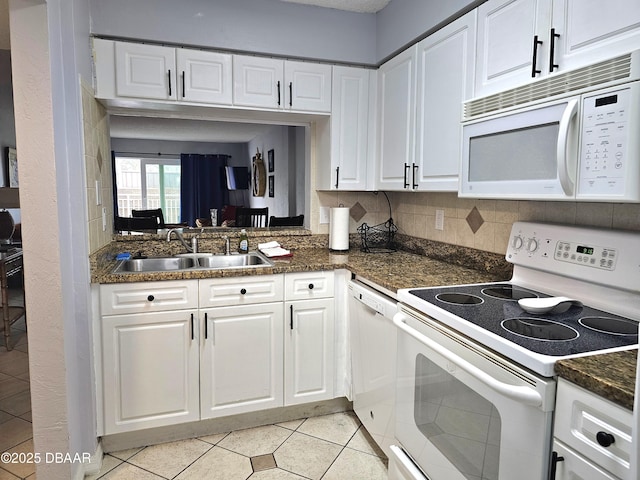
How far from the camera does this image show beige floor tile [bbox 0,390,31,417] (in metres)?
2.57

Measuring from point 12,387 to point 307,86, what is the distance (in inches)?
108

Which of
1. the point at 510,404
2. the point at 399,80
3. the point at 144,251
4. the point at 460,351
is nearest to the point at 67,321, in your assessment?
the point at 144,251

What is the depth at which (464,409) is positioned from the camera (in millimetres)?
→ 1351

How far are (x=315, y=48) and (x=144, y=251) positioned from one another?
1640 mm

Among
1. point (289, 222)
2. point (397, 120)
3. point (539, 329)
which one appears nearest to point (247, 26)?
point (397, 120)

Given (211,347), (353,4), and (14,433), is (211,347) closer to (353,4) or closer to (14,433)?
(14,433)

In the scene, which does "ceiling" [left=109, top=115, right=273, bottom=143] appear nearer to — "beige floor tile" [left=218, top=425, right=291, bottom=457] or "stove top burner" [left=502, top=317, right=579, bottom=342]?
"beige floor tile" [left=218, top=425, right=291, bottom=457]

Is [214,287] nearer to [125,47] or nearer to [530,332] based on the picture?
[125,47]

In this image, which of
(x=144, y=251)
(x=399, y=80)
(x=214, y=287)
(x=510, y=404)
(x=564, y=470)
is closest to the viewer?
(x=564, y=470)

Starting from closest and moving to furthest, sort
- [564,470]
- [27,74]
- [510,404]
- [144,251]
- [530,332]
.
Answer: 1. [564,470]
2. [510,404]
3. [530,332]
4. [27,74]
5. [144,251]

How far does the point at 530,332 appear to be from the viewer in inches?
50.4

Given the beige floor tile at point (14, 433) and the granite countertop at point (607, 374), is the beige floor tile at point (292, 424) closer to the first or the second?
the beige floor tile at point (14, 433)

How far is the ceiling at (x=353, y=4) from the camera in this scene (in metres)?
2.55

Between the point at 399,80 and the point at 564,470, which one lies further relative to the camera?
the point at 399,80
